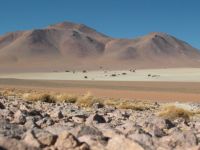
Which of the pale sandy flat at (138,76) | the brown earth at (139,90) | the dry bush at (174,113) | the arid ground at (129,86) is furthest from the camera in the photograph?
the pale sandy flat at (138,76)

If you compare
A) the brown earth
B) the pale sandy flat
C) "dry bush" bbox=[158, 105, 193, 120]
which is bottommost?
"dry bush" bbox=[158, 105, 193, 120]

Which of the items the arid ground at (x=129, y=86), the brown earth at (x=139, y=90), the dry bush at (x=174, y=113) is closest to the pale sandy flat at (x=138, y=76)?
the arid ground at (x=129, y=86)

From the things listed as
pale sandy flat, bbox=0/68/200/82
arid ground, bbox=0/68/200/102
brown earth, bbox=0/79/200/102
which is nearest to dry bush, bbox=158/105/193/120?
brown earth, bbox=0/79/200/102

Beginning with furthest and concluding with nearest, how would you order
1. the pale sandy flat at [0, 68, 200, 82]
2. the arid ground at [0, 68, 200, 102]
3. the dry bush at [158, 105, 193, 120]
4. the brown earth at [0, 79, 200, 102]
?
the pale sandy flat at [0, 68, 200, 82] < the arid ground at [0, 68, 200, 102] < the brown earth at [0, 79, 200, 102] < the dry bush at [158, 105, 193, 120]

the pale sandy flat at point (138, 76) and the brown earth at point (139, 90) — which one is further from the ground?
the pale sandy flat at point (138, 76)

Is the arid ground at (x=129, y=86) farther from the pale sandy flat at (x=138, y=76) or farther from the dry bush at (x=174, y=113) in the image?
the dry bush at (x=174, y=113)

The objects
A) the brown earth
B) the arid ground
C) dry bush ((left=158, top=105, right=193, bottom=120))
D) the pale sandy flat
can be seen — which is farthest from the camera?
the pale sandy flat

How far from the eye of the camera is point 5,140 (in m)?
7.33

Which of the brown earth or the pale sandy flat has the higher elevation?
the pale sandy flat

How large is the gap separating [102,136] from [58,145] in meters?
0.91

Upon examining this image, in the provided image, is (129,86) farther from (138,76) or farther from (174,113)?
(174,113)

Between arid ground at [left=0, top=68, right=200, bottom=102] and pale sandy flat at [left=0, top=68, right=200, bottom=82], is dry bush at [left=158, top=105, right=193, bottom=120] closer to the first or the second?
arid ground at [left=0, top=68, right=200, bottom=102]

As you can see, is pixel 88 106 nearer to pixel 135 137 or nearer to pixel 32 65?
pixel 135 137

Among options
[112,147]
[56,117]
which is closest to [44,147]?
[112,147]
